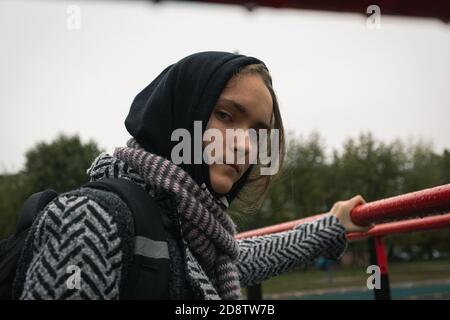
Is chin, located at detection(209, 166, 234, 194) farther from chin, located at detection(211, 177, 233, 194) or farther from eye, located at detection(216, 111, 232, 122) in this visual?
eye, located at detection(216, 111, 232, 122)

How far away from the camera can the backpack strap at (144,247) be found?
31.3 inches

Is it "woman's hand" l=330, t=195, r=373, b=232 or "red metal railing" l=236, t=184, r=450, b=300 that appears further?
"woman's hand" l=330, t=195, r=373, b=232

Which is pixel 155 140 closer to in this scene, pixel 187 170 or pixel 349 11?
pixel 187 170

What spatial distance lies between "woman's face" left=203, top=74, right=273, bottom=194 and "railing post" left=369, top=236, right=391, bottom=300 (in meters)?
1.06

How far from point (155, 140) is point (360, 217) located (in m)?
0.67

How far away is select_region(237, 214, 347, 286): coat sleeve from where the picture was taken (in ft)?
4.77

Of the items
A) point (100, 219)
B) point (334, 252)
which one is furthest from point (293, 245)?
point (100, 219)

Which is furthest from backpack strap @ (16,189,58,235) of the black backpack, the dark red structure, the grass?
the grass

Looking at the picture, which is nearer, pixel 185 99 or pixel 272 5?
pixel 185 99

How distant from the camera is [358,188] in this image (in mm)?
21422

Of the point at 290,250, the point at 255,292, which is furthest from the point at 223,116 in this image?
the point at 255,292

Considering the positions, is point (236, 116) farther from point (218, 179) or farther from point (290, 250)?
point (290, 250)

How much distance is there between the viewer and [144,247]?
0.82 metres

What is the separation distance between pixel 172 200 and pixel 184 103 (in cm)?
21
